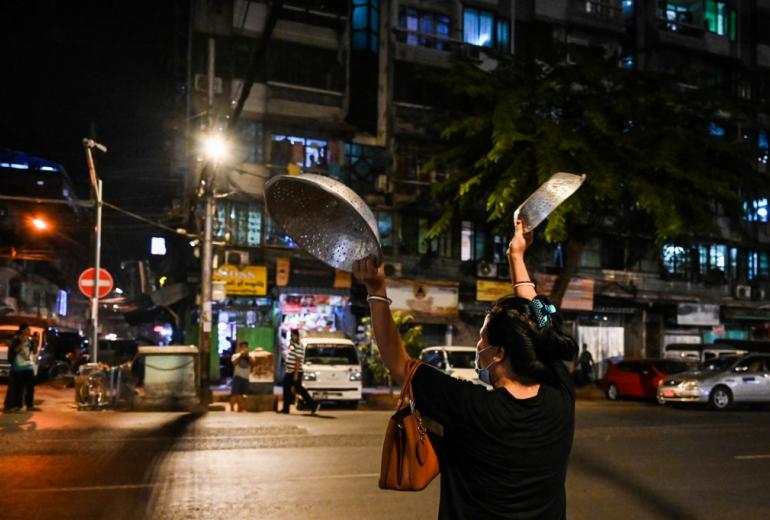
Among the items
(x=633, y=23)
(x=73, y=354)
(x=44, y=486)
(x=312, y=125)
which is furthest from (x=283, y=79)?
(x=44, y=486)

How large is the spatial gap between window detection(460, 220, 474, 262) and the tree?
15.9 feet

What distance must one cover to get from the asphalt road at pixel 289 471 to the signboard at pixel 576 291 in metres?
15.8

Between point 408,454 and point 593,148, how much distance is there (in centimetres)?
2000

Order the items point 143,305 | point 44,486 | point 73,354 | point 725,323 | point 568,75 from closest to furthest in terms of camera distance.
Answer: point 44,486
point 568,75
point 73,354
point 143,305
point 725,323

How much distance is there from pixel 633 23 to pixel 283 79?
17.3m

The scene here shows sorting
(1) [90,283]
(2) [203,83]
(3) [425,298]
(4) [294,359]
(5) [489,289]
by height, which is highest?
(2) [203,83]

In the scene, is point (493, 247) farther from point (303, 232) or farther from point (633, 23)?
point (303, 232)

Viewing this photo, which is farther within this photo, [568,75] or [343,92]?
[343,92]

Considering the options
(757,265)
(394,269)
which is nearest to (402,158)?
(394,269)

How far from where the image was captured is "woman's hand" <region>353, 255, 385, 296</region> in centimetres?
262

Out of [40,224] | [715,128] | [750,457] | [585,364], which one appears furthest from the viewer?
[715,128]

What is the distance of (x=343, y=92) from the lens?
27.6 m

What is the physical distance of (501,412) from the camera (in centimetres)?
262

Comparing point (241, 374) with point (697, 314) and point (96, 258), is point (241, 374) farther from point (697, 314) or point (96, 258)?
point (697, 314)
